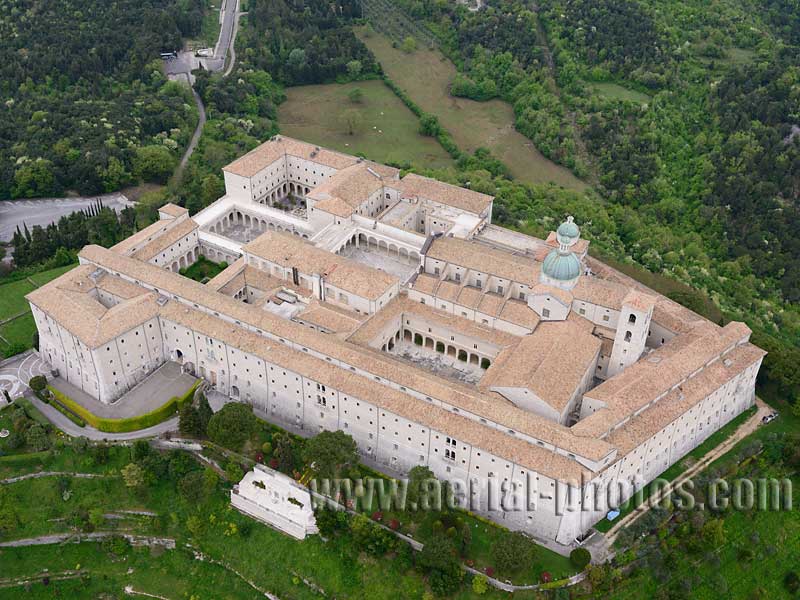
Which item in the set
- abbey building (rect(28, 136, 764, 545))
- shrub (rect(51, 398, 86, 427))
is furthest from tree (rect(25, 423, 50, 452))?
abbey building (rect(28, 136, 764, 545))

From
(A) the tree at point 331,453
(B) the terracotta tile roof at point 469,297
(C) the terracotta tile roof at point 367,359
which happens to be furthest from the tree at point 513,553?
(B) the terracotta tile roof at point 469,297

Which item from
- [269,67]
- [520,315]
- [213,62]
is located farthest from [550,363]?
[213,62]

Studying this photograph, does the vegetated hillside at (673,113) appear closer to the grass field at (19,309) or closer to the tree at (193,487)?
the tree at (193,487)

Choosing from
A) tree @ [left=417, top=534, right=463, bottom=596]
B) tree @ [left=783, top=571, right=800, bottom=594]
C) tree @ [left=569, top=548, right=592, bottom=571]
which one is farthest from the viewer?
tree @ [left=783, top=571, right=800, bottom=594]

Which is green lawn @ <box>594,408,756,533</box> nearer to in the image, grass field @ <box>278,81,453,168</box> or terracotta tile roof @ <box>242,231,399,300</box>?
terracotta tile roof @ <box>242,231,399,300</box>

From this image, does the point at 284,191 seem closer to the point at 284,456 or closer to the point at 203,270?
the point at 203,270

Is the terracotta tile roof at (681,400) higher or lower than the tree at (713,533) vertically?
higher

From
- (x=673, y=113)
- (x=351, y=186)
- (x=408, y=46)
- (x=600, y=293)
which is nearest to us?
(x=600, y=293)
